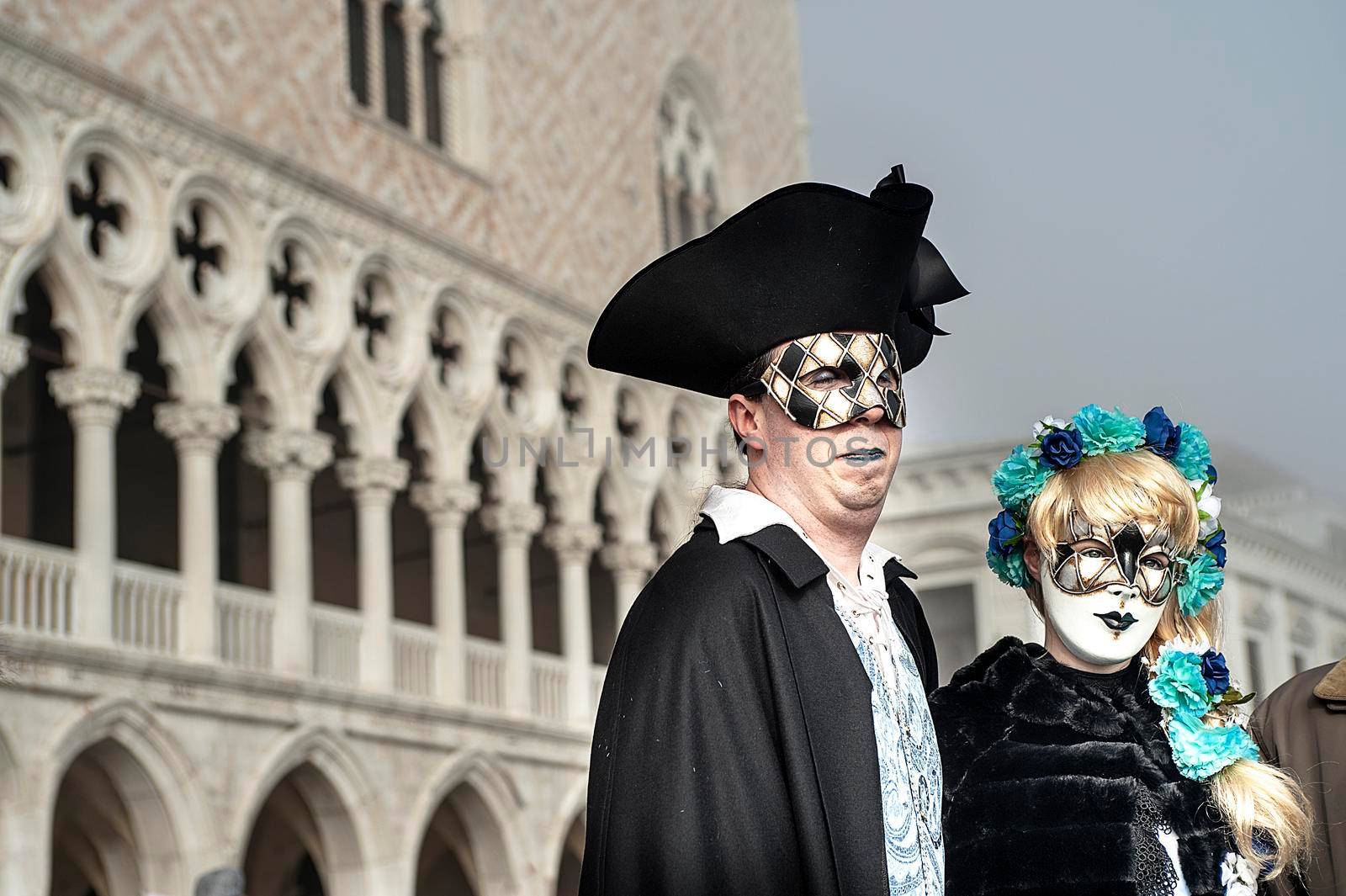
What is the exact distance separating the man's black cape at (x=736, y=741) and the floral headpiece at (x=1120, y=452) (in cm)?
57

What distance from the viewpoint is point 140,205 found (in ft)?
32.0

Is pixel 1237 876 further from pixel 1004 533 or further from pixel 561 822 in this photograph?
pixel 561 822

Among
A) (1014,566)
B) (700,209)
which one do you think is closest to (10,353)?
(1014,566)

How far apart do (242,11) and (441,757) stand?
457 centimetres

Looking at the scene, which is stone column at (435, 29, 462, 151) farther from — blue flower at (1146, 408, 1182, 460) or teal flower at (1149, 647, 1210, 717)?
teal flower at (1149, 647, 1210, 717)

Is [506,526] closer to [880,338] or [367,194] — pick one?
[367,194]

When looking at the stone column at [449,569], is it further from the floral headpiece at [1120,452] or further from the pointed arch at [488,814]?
the floral headpiece at [1120,452]

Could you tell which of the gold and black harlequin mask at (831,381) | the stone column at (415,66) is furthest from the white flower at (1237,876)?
the stone column at (415,66)

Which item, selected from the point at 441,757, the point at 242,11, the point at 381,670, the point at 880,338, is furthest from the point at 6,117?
the point at 880,338

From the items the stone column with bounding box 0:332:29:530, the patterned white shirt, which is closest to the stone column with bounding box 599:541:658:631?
the stone column with bounding box 0:332:29:530

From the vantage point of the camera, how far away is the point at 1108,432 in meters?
2.80

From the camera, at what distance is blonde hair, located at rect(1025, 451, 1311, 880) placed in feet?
8.44

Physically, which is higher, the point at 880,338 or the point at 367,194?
the point at 367,194

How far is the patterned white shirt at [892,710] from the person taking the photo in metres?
2.33
